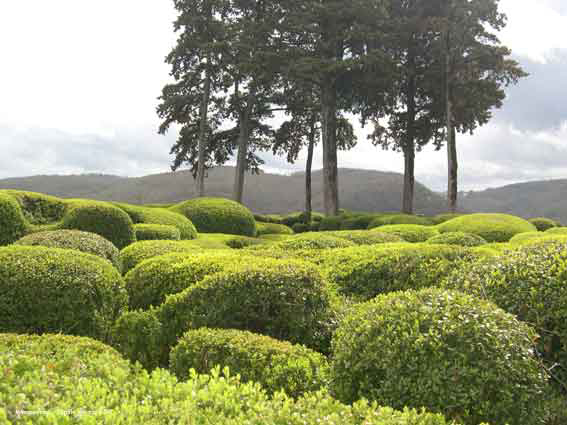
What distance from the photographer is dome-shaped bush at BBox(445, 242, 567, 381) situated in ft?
17.1

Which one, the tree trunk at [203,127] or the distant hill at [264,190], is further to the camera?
the distant hill at [264,190]

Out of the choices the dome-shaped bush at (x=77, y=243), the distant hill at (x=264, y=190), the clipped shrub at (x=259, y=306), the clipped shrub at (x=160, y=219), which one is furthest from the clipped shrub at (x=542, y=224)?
the distant hill at (x=264, y=190)

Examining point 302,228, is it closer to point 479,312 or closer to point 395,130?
point 395,130

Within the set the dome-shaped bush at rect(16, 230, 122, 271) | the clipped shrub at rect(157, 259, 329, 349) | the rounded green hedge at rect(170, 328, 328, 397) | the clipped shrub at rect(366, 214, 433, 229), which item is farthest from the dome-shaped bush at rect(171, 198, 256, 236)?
the rounded green hedge at rect(170, 328, 328, 397)

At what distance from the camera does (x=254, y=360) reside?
4805 millimetres

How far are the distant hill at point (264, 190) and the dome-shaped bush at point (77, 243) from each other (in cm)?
5856

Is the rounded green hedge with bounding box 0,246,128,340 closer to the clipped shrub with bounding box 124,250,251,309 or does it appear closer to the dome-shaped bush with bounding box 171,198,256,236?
the clipped shrub with bounding box 124,250,251,309

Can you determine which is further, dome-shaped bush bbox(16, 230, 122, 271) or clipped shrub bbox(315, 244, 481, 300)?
dome-shaped bush bbox(16, 230, 122, 271)

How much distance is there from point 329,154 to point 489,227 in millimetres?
13311

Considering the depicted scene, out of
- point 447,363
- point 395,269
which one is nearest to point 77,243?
point 395,269

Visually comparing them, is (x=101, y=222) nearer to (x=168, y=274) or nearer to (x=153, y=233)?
(x=153, y=233)

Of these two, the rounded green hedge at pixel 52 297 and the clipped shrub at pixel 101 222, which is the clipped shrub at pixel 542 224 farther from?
the rounded green hedge at pixel 52 297

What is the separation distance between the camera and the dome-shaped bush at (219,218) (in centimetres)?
2070

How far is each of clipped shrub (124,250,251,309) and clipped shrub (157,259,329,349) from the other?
802mm
